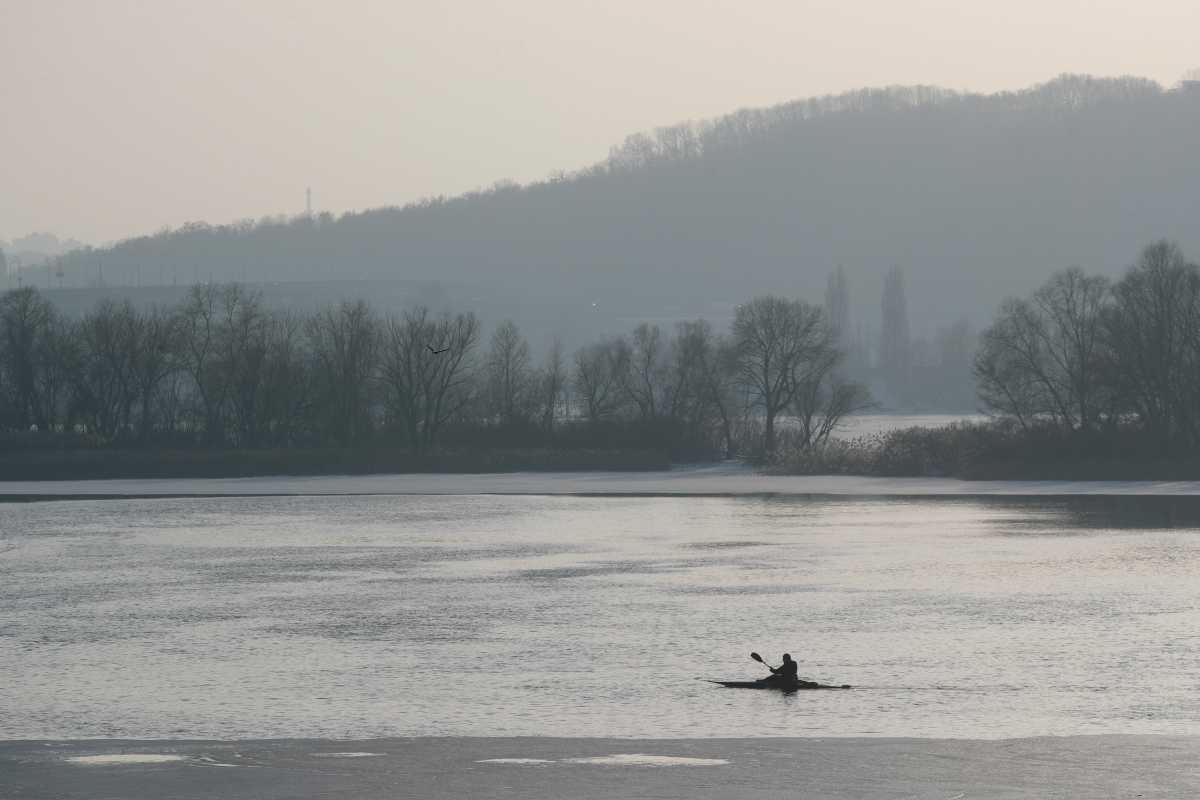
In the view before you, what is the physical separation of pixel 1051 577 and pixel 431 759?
71.4ft

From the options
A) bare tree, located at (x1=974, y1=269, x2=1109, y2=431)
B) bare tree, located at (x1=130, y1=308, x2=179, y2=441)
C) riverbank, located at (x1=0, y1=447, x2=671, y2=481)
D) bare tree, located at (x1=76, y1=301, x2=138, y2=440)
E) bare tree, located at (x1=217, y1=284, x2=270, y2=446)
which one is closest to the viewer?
bare tree, located at (x1=974, y1=269, x2=1109, y2=431)

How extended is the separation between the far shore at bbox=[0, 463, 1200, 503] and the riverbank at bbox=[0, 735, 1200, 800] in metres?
47.5

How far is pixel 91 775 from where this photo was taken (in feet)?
62.0

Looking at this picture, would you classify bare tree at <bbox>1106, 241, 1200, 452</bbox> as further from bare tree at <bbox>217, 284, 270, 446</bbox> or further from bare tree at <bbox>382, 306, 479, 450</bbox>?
bare tree at <bbox>217, 284, 270, 446</bbox>

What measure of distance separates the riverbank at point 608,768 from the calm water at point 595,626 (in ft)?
2.78

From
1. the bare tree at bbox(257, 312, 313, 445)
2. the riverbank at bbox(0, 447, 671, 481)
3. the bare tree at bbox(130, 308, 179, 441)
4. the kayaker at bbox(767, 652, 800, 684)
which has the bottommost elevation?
the kayaker at bbox(767, 652, 800, 684)

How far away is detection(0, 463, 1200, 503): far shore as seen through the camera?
225 ft

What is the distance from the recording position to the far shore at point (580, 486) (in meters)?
68.5

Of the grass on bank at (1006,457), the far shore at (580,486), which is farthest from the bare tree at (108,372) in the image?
the grass on bank at (1006,457)

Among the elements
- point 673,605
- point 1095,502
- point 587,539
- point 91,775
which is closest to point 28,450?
point 587,539

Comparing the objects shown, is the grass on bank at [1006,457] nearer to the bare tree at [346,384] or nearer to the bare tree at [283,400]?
the bare tree at [346,384]

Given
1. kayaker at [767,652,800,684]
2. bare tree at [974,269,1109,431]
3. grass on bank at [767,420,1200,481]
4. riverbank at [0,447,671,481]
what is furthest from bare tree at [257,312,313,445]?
kayaker at [767,652,800,684]

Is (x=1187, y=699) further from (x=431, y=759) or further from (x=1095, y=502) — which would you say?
(x=1095, y=502)

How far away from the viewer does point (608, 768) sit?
1925cm
